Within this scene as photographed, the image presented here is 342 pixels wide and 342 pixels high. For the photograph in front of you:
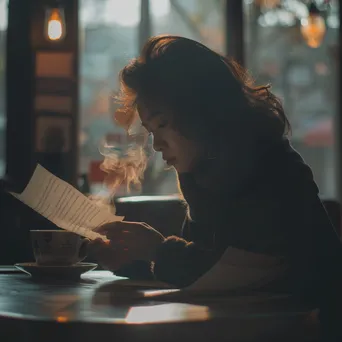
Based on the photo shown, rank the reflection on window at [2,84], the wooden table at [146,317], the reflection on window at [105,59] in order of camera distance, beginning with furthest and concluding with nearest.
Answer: the reflection on window at [105,59], the reflection on window at [2,84], the wooden table at [146,317]

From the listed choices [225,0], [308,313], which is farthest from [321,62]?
[308,313]

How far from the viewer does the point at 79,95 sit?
5.26 metres

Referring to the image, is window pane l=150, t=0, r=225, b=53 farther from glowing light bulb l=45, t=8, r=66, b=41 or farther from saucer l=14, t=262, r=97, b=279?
saucer l=14, t=262, r=97, b=279

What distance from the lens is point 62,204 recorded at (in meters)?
1.49

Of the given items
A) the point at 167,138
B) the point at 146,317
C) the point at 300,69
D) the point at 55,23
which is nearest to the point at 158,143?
the point at 167,138

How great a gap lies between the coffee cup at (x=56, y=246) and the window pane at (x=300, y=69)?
14.0ft

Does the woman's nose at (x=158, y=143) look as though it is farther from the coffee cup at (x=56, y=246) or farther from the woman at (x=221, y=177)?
the coffee cup at (x=56, y=246)

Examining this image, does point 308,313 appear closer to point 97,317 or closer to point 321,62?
point 97,317

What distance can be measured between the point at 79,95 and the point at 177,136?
3.73 m

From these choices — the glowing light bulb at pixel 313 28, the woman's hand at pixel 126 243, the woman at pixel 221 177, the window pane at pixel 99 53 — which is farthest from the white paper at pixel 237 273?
the glowing light bulb at pixel 313 28

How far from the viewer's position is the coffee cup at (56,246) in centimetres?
156

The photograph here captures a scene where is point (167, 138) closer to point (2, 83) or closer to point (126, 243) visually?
point (126, 243)

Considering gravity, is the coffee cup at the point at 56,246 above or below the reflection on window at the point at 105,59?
below

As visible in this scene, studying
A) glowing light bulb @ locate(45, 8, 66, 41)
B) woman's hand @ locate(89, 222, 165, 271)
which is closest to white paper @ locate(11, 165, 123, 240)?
woman's hand @ locate(89, 222, 165, 271)
